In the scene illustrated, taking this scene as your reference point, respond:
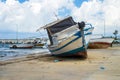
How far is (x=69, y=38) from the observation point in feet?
69.1

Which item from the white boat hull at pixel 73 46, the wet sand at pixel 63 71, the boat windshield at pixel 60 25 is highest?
the boat windshield at pixel 60 25

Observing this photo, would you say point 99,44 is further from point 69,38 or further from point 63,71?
point 63,71

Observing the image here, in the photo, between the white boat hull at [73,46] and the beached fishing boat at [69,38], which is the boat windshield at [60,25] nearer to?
the beached fishing boat at [69,38]

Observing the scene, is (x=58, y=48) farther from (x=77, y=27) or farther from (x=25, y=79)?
(x=25, y=79)

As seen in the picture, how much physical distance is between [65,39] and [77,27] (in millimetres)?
1364

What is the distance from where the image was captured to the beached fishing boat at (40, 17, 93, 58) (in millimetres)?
20875

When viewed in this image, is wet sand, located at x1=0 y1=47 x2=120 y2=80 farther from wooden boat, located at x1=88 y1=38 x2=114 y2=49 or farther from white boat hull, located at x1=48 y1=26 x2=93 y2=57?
wooden boat, located at x1=88 y1=38 x2=114 y2=49

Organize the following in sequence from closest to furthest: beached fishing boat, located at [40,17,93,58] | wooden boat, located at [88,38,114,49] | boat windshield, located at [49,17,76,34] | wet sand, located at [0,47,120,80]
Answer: wet sand, located at [0,47,120,80] → beached fishing boat, located at [40,17,93,58] → boat windshield, located at [49,17,76,34] → wooden boat, located at [88,38,114,49]

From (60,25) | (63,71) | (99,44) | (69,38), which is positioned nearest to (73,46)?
(69,38)

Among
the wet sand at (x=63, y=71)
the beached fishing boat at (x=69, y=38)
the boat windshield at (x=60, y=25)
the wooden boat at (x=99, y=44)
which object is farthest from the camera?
the wooden boat at (x=99, y=44)

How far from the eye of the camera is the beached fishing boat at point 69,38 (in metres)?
20.9

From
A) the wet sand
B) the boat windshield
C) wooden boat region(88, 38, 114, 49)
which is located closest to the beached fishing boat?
the boat windshield

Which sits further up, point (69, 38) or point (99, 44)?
point (69, 38)

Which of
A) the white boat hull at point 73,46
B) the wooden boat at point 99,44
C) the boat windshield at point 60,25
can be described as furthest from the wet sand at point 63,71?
the wooden boat at point 99,44
